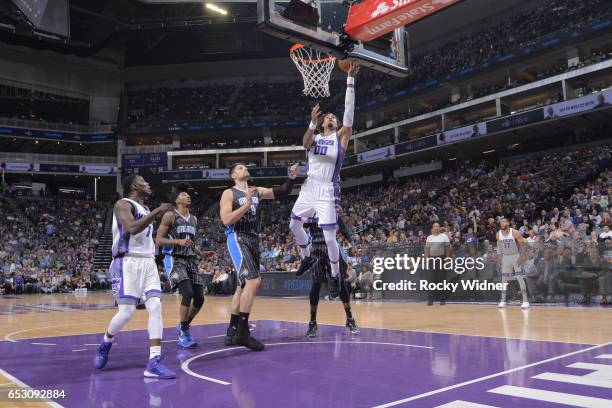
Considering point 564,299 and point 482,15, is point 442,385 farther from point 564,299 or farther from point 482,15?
point 482,15

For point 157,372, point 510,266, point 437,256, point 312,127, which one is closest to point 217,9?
point 437,256

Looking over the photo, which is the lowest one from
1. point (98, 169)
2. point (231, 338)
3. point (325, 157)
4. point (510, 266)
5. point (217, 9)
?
point (231, 338)

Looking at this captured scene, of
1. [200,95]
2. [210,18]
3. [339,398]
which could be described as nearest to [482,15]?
[210,18]

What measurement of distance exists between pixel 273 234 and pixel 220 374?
2779 centimetres

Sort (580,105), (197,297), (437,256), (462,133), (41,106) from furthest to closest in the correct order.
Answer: (41,106) → (462,133) → (580,105) → (437,256) → (197,297)

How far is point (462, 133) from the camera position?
30.3 meters

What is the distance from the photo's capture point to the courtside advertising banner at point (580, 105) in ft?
76.9

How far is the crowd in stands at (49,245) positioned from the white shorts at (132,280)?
24473 millimetres

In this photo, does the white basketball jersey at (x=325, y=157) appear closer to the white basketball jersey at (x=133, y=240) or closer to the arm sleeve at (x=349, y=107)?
the arm sleeve at (x=349, y=107)

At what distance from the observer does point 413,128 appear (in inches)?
1535

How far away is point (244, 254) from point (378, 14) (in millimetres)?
5057

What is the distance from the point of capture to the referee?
43.0 ft

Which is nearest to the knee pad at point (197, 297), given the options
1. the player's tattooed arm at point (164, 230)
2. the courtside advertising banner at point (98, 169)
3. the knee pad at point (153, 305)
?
the player's tattooed arm at point (164, 230)

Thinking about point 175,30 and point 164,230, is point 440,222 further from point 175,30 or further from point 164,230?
point 175,30
